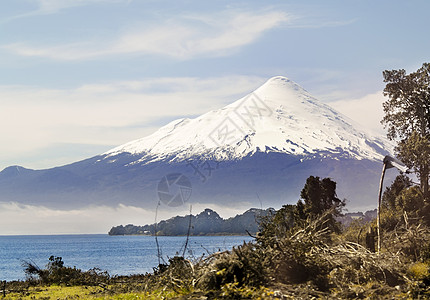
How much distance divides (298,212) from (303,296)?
74.4ft

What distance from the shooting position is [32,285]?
29.0m

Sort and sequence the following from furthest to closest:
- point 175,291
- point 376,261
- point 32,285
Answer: point 32,285 → point 376,261 → point 175,291

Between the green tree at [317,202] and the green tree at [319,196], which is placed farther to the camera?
the green tree at [319,196]

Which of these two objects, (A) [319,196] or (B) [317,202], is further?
(A) [319,196]

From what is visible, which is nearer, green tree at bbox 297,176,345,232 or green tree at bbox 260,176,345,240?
green tree at bbox 260,176,345,240

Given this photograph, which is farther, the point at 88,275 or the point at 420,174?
the point at 420,174

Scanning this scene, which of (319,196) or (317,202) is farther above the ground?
(319,196)

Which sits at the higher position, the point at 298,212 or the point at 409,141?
the point at 409,141

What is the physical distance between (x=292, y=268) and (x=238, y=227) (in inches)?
5526

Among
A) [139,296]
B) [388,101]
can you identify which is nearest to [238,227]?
[388,101]

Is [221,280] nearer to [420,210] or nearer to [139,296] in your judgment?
[139,296]

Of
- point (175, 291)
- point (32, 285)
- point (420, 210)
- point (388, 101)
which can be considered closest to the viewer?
point (175, 291)

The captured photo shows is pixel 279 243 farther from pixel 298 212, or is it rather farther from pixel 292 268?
pixel 298 212

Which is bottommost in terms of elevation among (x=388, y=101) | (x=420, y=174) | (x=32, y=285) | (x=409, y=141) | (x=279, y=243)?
(x=32, y=285)
